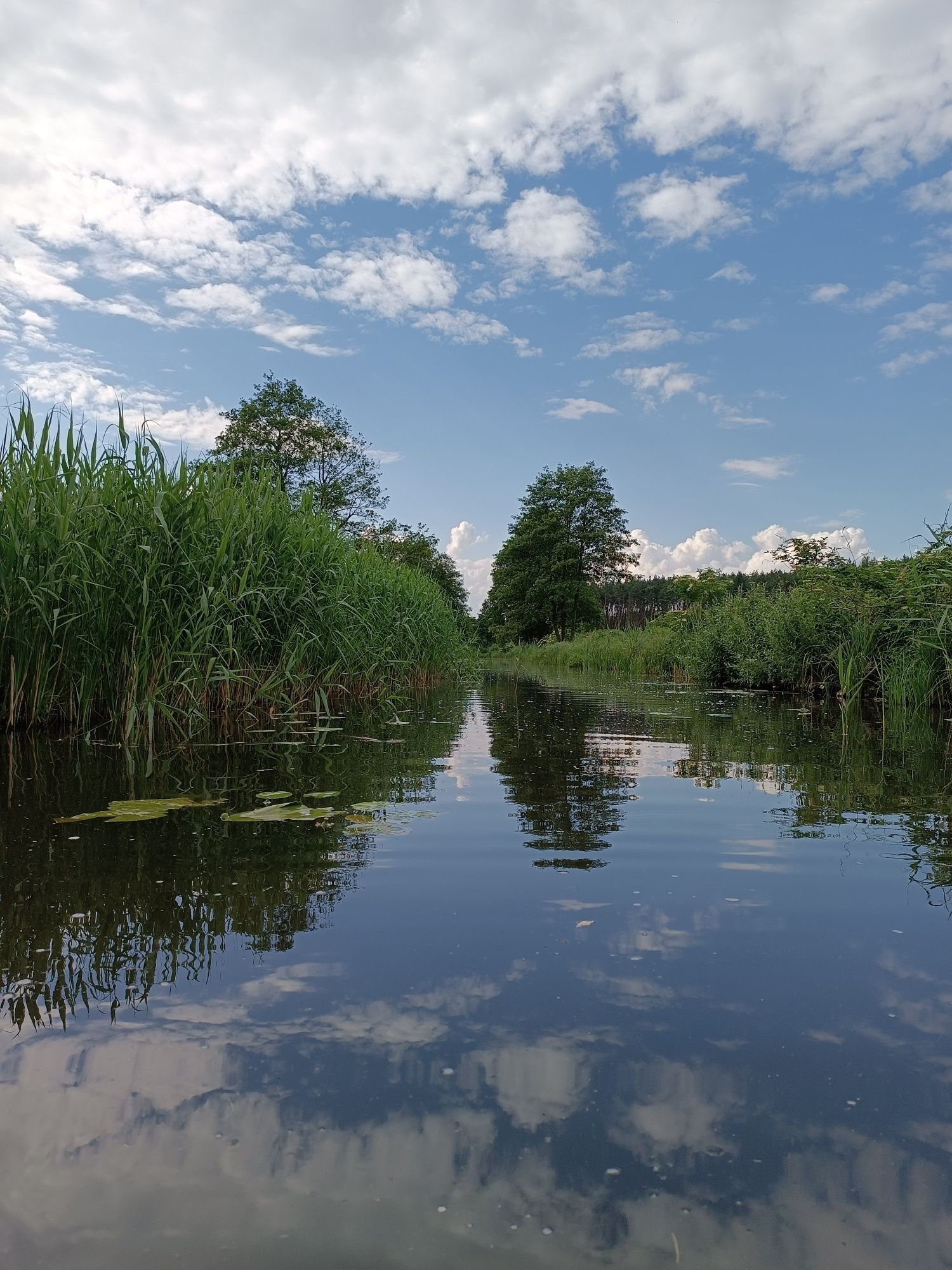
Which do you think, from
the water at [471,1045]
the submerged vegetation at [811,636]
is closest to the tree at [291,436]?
the submerged vegetation at [811,636]

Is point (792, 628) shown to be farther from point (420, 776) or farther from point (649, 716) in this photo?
point (420, 776)

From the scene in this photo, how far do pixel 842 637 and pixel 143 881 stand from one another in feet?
33.9

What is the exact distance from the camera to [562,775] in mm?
4605

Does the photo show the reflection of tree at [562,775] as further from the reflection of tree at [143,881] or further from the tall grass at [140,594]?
the tall grass at [140,594]

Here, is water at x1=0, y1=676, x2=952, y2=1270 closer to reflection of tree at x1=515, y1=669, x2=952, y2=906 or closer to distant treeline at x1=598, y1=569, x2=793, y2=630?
reflection of tree at x1=515, y1=669, x2=952, y2=906

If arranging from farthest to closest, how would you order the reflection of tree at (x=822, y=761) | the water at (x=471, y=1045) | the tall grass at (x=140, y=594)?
the tall grass at (x=140, y=594)
the reflection of tree at (x=822, y=761)
the water at (x=471, y=1045)

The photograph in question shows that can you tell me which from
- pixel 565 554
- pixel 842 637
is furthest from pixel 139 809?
pixel 565 554

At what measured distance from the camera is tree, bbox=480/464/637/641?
46875 mm

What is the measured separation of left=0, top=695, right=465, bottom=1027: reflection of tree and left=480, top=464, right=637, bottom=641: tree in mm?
42615

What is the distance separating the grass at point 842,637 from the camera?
27.4ft

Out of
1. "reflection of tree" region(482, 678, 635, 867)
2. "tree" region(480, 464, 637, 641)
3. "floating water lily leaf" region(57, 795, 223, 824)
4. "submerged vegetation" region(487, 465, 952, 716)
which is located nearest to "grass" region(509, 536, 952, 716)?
"submerged vegetation" region(487, 465, 952, 716)

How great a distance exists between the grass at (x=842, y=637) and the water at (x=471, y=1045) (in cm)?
598

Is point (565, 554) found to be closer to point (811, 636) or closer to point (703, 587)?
point (703, 587)

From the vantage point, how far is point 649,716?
884 cm
